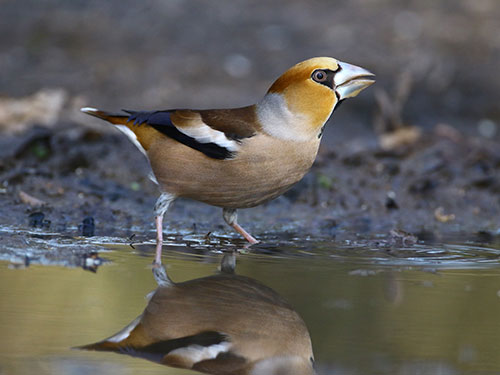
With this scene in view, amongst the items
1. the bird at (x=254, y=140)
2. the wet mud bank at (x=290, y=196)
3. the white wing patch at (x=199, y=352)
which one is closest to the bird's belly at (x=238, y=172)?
the bird at (x=254, y=140)

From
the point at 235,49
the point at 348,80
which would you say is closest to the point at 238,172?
the point at 348,80

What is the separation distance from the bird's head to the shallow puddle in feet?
2.71

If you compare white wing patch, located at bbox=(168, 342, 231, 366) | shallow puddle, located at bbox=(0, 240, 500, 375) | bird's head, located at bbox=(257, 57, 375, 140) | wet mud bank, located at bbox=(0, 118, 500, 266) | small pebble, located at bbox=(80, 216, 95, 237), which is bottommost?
white wing patch, located at bbox=(168, 342, 231, 366)

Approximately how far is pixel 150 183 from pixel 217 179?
1918mm

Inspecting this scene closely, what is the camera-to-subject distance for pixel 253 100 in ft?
30.9

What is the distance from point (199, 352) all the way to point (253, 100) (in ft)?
21.1

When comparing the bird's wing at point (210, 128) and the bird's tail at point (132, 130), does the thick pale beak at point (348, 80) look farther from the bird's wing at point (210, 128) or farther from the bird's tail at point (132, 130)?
the bird's tail at point (132, 130)

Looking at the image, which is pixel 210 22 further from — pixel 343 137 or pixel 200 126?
pixel 200 126

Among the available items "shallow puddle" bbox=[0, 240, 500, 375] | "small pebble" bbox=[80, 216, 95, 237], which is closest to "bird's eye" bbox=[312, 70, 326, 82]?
"shallow puddle" bbox=[0, 240, 500, 375]

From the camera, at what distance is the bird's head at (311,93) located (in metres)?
5.30

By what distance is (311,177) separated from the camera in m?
7.30

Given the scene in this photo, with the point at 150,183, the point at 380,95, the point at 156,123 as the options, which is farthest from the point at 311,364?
the point at 380,95

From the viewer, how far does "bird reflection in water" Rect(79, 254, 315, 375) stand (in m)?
3.14

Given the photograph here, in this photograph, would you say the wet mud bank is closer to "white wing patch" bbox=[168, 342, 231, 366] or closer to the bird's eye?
the bird's eye
